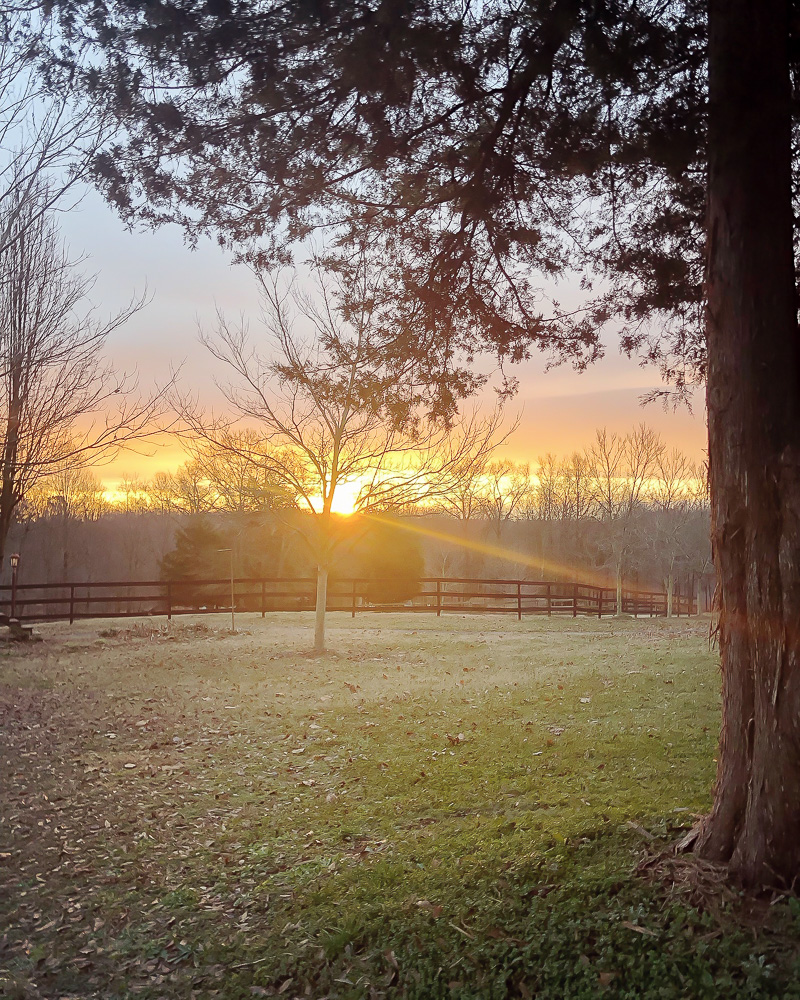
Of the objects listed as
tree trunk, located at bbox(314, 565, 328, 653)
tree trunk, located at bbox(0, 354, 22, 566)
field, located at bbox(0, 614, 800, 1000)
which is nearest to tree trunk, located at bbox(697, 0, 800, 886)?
field, located at bbox(0, 614, 800, 1000)

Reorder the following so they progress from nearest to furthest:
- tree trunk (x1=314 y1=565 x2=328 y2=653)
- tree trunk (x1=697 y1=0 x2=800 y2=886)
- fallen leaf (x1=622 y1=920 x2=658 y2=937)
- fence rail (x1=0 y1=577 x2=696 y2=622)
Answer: fallen leaf (x1=622 y1=920 x2=658 y2=937) → tree trunk (x1=697 y1=0 x2=800 y2=886) → tree trunk (x1=314 y1=565 x2=328 y2=653) → fence rail (x1=0 y1=577 x2=696 y2=622)

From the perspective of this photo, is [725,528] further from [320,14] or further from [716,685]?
[716,685]

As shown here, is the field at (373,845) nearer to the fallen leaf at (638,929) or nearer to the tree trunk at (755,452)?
the fallen leaf at (638,929)

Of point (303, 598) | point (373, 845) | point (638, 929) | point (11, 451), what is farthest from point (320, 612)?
point (303, 598)

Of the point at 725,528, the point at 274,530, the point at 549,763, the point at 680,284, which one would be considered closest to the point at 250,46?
the point at 680,284

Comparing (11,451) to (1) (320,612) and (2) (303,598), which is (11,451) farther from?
(2) (303,598)

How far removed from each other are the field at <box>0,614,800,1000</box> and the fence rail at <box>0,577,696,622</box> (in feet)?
31.8

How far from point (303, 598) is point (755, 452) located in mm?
24169

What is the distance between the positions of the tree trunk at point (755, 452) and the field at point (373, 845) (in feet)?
1.55

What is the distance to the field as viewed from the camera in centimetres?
334

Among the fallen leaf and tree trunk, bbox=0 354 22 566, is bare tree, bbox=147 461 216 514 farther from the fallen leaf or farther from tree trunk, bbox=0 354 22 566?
the fallen leaf

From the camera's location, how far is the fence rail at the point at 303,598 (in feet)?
65.9

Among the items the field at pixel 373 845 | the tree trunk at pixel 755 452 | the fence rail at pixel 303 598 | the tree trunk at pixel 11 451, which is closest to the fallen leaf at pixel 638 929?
the field at pixel 373 845

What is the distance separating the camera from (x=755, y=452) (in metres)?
3.66
